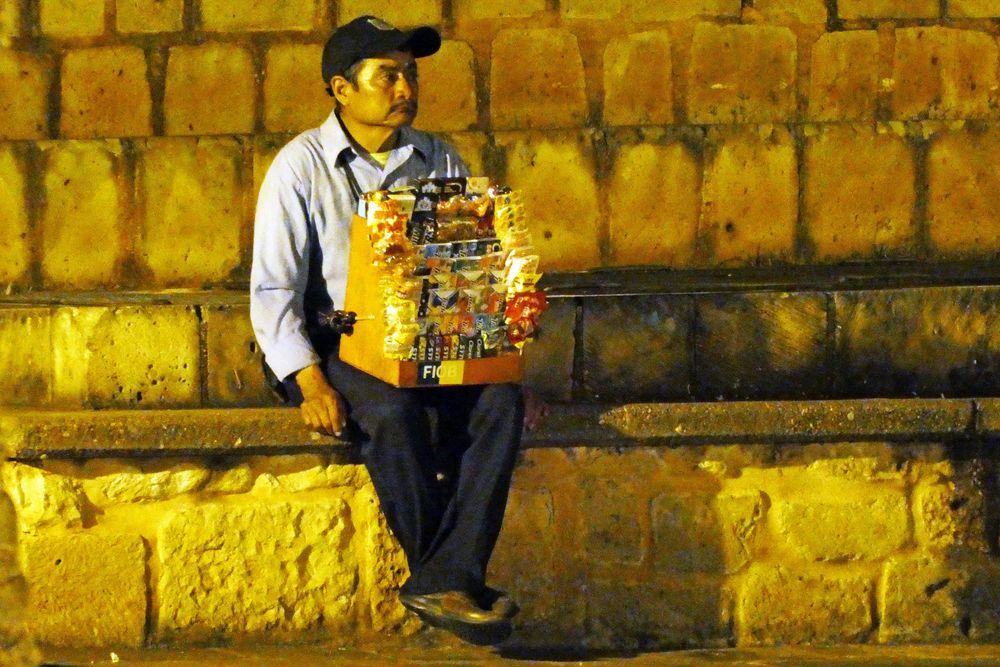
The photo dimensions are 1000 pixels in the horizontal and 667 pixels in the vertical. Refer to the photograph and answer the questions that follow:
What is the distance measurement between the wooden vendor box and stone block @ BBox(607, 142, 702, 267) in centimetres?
143

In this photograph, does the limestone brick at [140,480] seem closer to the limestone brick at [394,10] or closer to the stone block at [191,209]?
the stone block at [191,209]

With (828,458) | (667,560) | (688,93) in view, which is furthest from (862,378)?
(688,93)

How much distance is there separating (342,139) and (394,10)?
5.01ft

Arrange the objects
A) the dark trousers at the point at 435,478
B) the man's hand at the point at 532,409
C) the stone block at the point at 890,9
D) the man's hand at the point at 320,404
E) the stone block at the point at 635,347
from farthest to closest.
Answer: the stone block at the point at 890,9 → the stone block at the point at 635,347 → the man's hand at the point at 532,409 → the man's hand at the point at 320,404 → the dark trousers at the point at 435,478

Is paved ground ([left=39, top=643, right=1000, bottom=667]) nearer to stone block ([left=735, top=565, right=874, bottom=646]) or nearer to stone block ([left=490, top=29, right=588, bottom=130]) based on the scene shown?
stone block ([left=735, top=565, right=874, bottom=646])

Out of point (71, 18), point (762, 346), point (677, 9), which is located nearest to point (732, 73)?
point (677, 9)

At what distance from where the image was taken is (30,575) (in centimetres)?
487

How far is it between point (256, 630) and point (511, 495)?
78cm

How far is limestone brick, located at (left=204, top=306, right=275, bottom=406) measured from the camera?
16.7 ft

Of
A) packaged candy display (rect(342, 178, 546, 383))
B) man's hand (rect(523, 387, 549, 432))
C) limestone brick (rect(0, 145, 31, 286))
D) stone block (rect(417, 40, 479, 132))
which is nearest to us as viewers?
packaged candy display (rect(342, 178, 546, 383))

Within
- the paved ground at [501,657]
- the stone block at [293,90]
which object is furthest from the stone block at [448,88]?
the paved ground at [501,657]

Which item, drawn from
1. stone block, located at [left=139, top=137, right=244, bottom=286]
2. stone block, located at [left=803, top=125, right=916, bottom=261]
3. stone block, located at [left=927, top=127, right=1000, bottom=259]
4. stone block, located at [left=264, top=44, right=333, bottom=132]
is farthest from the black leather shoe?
stone block, located at [left=927, top=127, right=1000, bottom=259]

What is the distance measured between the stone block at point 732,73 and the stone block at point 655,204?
0.38m

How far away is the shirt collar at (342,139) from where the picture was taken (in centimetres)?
477
